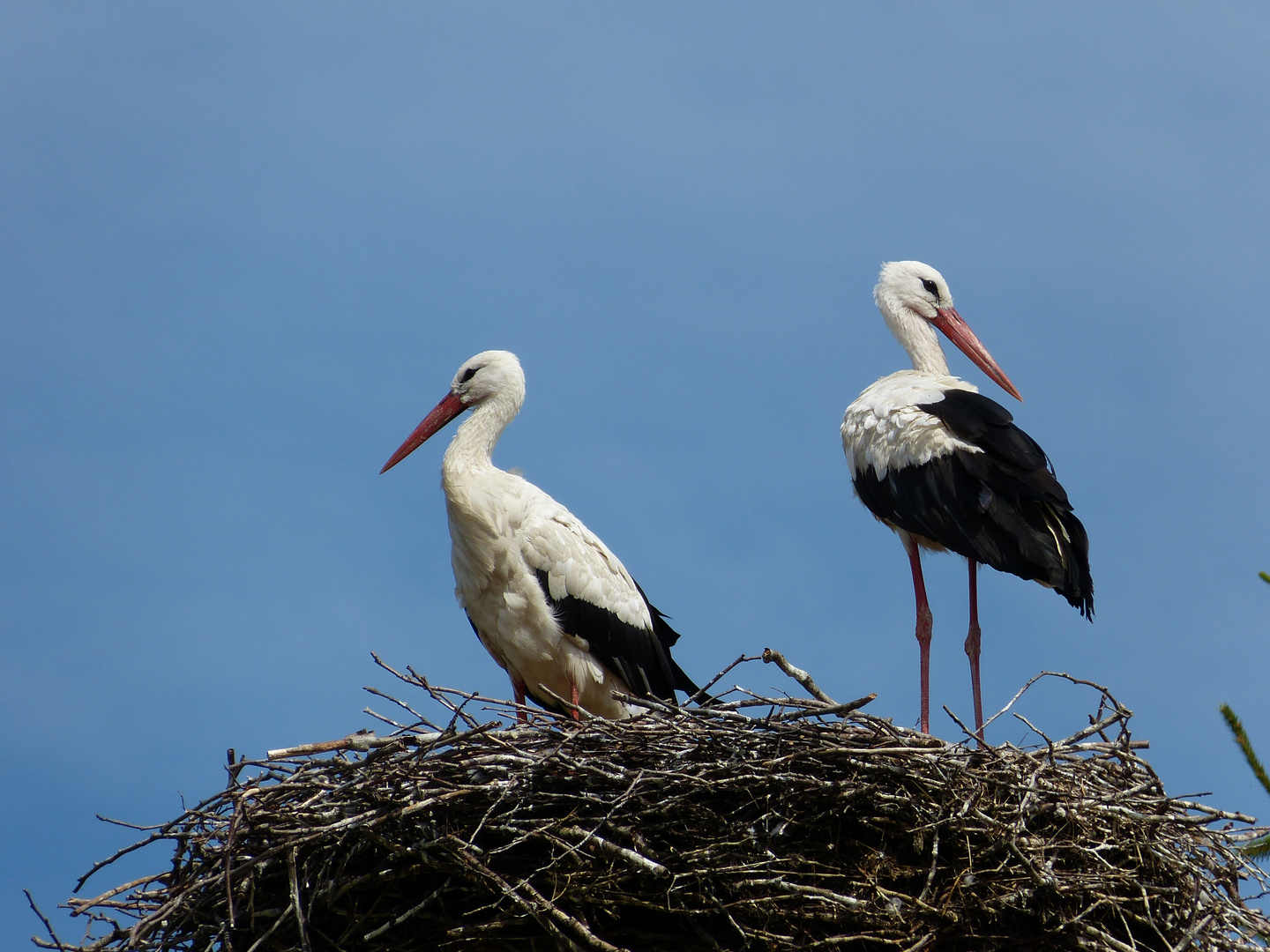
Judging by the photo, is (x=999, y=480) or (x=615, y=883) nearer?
(x=615, y=883)

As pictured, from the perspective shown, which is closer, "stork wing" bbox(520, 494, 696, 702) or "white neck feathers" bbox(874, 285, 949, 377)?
"stork wing" bbox(520, 494, 696, 702)

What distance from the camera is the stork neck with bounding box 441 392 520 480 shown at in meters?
6.49

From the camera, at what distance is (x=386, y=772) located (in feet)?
14.3

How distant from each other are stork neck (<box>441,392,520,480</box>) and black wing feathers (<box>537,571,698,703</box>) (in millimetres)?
676

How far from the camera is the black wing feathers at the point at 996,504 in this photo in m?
5.74

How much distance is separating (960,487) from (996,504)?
0.62ft

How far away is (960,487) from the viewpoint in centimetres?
601

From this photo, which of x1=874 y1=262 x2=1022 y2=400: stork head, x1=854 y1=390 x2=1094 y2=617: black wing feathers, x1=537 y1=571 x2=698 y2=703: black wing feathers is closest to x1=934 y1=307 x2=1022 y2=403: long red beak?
x1=874 y1=262 x2=1022 y2=400: stork head

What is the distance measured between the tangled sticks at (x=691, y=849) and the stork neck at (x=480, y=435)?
6.70 feet

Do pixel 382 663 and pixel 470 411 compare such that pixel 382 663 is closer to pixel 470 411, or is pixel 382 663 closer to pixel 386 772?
pixel 386 772

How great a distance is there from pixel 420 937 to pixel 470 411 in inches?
117

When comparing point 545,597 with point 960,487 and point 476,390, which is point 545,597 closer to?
point 476,390

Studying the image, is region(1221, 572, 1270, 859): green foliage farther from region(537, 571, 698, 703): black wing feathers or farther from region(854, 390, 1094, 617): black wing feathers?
region(537, 571, 698, 703): black wing feathers

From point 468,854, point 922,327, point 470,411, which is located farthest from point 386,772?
point 922,327
